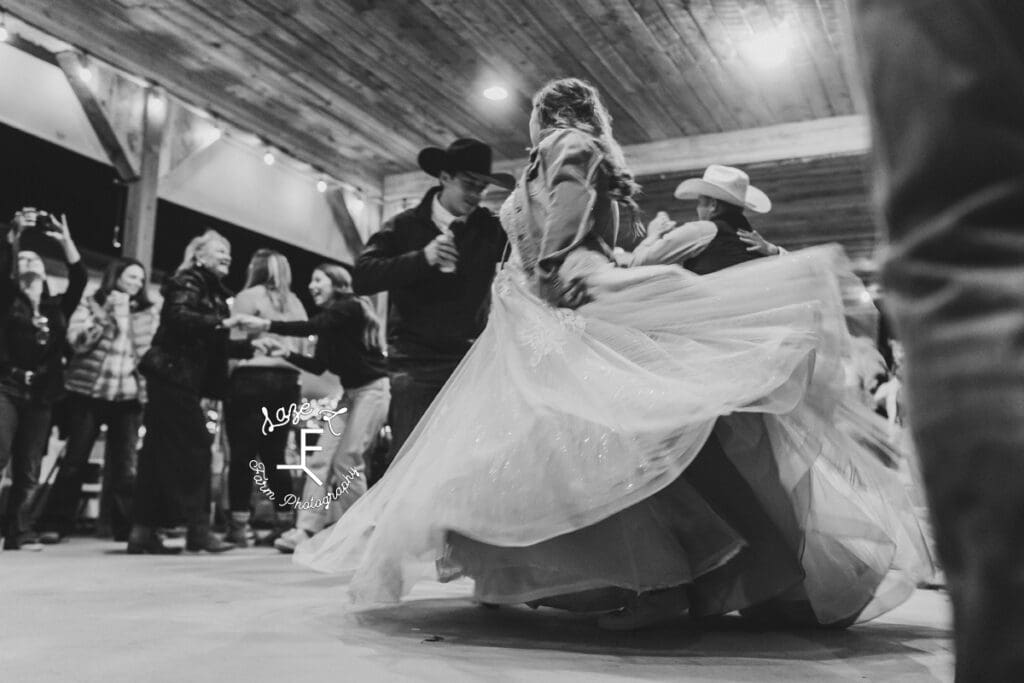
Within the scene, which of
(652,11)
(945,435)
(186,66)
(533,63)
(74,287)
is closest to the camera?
(945,435)

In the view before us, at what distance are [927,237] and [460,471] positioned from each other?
1.52 m

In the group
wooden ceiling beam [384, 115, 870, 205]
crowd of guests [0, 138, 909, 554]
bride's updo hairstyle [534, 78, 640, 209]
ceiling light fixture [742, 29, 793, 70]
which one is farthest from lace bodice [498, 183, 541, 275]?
→ wooden ceiling beam [384, 115, 870, 205]

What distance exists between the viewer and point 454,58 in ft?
18.9

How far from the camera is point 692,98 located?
20.6ft

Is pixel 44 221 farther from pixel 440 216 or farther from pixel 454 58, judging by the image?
pixel 454 58

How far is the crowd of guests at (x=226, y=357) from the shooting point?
289cm

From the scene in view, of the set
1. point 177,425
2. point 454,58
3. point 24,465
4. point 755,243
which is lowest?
point 24,465

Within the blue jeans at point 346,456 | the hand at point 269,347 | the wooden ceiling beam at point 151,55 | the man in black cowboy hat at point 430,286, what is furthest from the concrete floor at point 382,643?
the wooden ceiling beam at point 151,55

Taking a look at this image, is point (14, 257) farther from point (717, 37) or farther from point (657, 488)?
point (717, 37)

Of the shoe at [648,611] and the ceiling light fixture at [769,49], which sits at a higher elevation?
the ceiling light fixture at [769,49]

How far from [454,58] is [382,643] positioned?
4.73 meters

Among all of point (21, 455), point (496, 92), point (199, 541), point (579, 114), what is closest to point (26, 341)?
point (21, 455)

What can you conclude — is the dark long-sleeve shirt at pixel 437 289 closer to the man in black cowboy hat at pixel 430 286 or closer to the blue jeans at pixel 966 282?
the man in black cowboy hat at pixel 430 286

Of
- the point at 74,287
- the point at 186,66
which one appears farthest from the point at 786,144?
the point at 74,287
